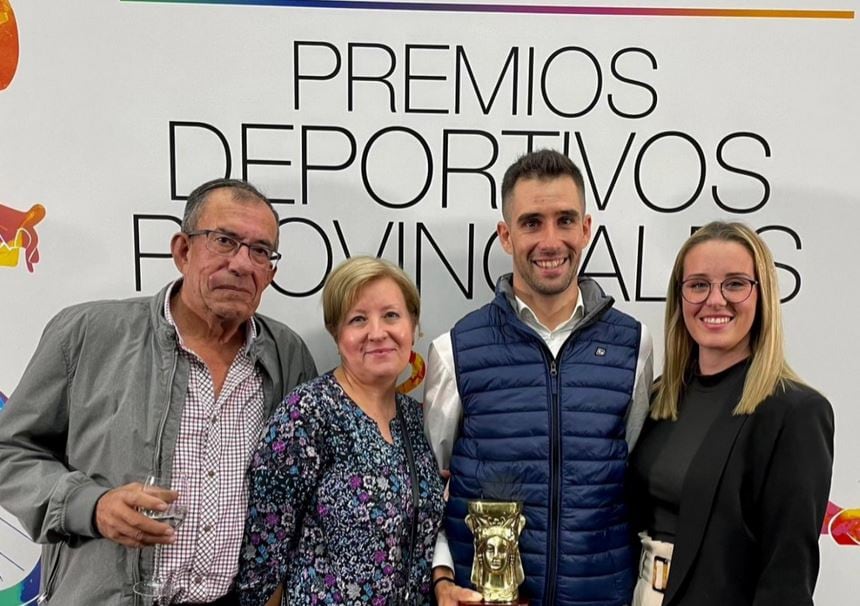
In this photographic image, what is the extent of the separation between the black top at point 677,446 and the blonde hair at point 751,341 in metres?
0.04

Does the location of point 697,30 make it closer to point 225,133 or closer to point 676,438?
point 676,438

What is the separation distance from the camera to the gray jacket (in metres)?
1.61

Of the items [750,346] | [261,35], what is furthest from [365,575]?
[261,35]

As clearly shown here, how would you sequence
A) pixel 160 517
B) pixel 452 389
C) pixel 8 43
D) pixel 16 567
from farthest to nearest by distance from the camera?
pixel 16 567 → pixel 8 43 → pixel 452 389 → pixel 160 517

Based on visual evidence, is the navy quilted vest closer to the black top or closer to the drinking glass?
the black top

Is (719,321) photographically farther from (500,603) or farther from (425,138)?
(425,138)

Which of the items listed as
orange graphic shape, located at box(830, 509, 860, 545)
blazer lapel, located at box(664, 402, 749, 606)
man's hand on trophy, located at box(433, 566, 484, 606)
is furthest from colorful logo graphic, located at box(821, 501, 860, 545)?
man's hand on trophy, located at box(433, 566, 484, 606)

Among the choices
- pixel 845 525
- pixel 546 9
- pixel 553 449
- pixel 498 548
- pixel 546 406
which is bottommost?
pixel 845 525

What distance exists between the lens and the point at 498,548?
5.22 feet

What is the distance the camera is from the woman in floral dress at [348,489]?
1607 mm

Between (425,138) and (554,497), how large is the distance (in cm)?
117

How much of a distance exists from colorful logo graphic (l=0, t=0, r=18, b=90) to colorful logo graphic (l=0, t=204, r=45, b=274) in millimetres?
404

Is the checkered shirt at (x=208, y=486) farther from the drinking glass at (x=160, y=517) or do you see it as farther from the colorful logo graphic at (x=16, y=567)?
the colorful logo graphic at (x=16, y=567)

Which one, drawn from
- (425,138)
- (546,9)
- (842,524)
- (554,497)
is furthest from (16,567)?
(842,524)
